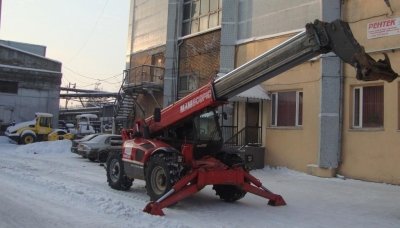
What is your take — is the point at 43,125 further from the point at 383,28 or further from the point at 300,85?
the point at 383,28

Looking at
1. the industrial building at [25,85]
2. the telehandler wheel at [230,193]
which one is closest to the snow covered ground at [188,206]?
the telehandler wheel at [230,193]

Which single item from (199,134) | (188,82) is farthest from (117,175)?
(188,82)

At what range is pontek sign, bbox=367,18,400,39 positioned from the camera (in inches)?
631

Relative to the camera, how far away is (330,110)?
17703 mm

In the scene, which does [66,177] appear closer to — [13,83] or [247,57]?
[247,57]

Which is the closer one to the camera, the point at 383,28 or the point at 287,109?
the point at 383,28

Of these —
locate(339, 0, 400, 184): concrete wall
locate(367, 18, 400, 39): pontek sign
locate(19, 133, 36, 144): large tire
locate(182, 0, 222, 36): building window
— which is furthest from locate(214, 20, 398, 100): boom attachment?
locate(19, 133, 36, 144): large tire

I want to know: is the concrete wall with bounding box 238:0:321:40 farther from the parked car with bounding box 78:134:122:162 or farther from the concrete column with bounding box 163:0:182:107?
the parked car with bounding box 78:134:122:162

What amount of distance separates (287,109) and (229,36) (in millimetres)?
4705

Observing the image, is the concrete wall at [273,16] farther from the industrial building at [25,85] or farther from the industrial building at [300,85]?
the industrial building at [25,85]

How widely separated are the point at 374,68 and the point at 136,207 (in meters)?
5.27

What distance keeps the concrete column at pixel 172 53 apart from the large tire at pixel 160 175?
15.4m

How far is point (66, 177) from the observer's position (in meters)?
15.3

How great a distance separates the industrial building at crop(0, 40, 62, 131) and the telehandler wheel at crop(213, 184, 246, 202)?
112 feet
